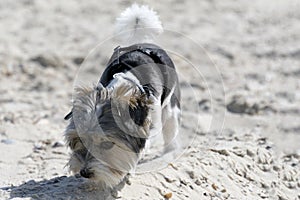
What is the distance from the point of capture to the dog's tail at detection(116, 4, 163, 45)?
5926 millimetres

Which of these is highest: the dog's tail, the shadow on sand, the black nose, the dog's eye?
the dog's tail

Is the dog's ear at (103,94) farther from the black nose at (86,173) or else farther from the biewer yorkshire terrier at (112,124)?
the black nose at (86,173)

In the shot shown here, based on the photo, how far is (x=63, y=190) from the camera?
193 inches

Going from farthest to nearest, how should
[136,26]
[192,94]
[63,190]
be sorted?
[192,94] < [136,26] < [63,190]

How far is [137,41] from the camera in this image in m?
5.99

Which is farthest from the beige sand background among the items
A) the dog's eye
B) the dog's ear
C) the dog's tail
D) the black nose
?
the dog's tail

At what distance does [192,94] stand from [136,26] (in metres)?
2.69

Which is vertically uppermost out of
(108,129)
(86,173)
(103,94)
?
(103,94)

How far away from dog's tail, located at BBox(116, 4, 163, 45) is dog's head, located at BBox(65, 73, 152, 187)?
1.30 m

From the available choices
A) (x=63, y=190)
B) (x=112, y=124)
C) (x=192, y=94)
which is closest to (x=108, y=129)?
(x=112, y=124)

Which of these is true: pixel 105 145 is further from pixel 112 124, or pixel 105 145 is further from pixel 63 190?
pixel 63 190

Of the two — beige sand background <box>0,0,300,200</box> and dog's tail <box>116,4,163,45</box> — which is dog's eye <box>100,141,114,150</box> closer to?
beige sand background <box>0,0,300,200</box>

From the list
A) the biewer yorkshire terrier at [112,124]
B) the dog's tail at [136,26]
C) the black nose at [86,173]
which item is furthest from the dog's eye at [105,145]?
the dog's tail at [136,26]

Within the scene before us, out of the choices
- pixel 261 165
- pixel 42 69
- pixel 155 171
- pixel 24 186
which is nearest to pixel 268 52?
pixel 42 69
